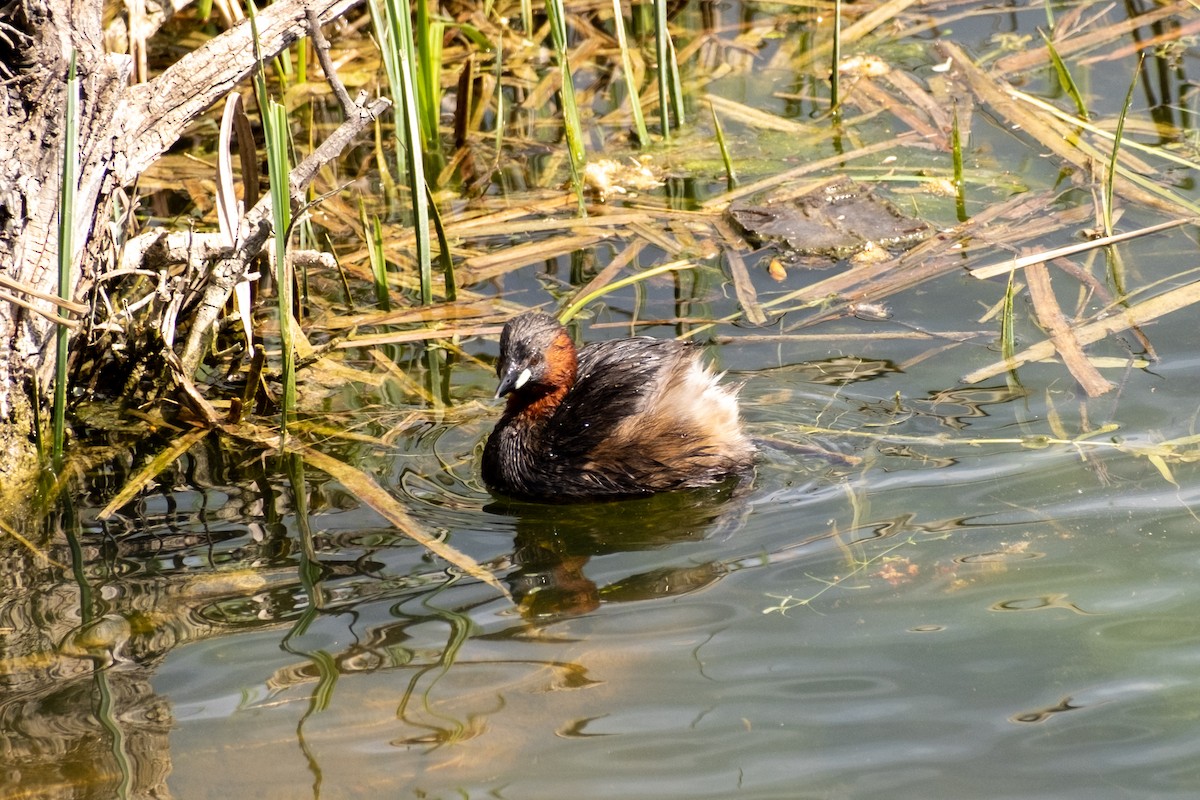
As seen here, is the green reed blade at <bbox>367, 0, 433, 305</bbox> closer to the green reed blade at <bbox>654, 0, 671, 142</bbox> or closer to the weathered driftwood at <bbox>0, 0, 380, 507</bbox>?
the weathered driftwood at <bbox>0, 0, 380, 507</bbox>

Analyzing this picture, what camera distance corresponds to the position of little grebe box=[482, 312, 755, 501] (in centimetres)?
450

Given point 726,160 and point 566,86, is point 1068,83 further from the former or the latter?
point 566,86

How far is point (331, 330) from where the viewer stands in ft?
18.0

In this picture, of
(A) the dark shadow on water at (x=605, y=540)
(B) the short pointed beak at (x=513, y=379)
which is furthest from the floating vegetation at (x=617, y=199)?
(B) the short pointed beak at (x=513, y=379)

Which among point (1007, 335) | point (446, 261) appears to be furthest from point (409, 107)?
point (1007, 335)

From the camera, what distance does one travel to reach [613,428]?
14.9ft

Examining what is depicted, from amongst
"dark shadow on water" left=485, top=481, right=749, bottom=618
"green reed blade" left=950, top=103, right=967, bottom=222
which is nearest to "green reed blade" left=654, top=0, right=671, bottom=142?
"green reed blade" left=950, top=103, right=967, bottom=222

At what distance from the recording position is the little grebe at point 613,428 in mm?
4500

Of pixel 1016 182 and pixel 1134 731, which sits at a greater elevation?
pixel 1016 182

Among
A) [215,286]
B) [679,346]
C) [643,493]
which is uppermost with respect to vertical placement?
[215,286]

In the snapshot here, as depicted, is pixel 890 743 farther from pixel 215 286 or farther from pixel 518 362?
pixel 215 286

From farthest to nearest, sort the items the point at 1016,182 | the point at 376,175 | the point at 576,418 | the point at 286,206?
the point at 376,175
the point at 1016,182
the point at 576,418
the point at 286,206

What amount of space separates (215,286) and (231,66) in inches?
29.1

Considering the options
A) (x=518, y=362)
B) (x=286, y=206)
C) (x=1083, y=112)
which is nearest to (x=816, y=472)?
(x=518, y=362)
